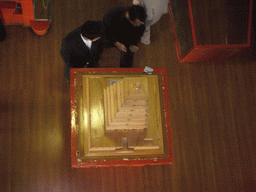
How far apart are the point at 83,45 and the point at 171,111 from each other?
158 centimetres

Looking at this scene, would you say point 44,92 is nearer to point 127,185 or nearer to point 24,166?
point 24,166

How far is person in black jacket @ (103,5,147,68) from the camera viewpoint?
220 cm

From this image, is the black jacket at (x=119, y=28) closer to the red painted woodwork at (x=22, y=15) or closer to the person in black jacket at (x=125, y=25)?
the person in black jacket at (x=125, y=25)

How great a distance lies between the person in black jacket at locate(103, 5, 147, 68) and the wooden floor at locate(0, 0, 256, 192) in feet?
1.60

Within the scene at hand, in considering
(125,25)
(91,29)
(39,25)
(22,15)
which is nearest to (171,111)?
(125,25)

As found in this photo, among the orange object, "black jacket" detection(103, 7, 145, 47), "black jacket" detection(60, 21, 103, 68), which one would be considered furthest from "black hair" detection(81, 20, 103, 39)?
the orange object

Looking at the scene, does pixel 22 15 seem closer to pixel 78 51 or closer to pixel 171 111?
pixel 78 51

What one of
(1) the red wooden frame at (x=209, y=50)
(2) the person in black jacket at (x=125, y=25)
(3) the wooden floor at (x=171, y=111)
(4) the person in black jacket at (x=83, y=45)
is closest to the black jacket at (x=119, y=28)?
(2) the person in black jacket at (x=125, y=25)

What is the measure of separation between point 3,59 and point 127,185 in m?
2.47

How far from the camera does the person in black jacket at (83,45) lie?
2.11 metres

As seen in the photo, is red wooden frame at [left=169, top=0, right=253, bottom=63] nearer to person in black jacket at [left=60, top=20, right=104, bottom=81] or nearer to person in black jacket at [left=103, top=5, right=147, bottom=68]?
person in black jacket at [left=103, top=5, right=147, bottom=68]

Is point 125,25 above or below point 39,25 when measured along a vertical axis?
below

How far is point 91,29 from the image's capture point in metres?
2.09

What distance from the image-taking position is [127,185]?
275 cm
